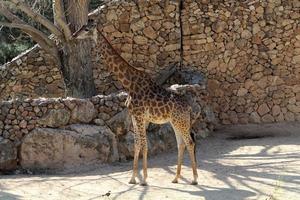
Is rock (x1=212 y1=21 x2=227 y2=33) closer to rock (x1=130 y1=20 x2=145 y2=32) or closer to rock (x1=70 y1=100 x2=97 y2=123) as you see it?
rock (x1=130 y1=20 x2=145 y2=32)

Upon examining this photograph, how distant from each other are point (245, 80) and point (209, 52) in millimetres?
1076

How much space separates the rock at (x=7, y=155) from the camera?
756cm

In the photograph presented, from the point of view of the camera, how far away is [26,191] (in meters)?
6.30

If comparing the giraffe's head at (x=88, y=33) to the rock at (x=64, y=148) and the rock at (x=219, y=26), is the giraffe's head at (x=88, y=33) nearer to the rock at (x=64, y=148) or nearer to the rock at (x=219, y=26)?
the rock at (x=64, y=148)

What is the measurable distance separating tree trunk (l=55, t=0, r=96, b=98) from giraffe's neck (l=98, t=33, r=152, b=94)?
8.84 feet

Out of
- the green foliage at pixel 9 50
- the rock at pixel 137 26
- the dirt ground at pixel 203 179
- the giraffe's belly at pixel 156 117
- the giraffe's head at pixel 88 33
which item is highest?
the green foliage at pixel 9 50

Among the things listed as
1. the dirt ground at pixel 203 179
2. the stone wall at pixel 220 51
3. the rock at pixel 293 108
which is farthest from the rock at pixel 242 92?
the dirt ground at pixel 203 179

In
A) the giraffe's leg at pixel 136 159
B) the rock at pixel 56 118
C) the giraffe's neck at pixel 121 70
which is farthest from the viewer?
the rock at pixel 56 118

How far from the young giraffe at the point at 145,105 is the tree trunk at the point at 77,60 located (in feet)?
8.73

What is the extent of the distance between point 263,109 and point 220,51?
169cm

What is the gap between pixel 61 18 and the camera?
9367 millimetres

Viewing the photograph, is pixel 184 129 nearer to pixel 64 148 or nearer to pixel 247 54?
pixel 64 148

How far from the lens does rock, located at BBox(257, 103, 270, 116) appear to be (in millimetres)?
11781

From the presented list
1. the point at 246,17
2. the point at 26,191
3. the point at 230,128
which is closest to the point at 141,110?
the point at 26,191
